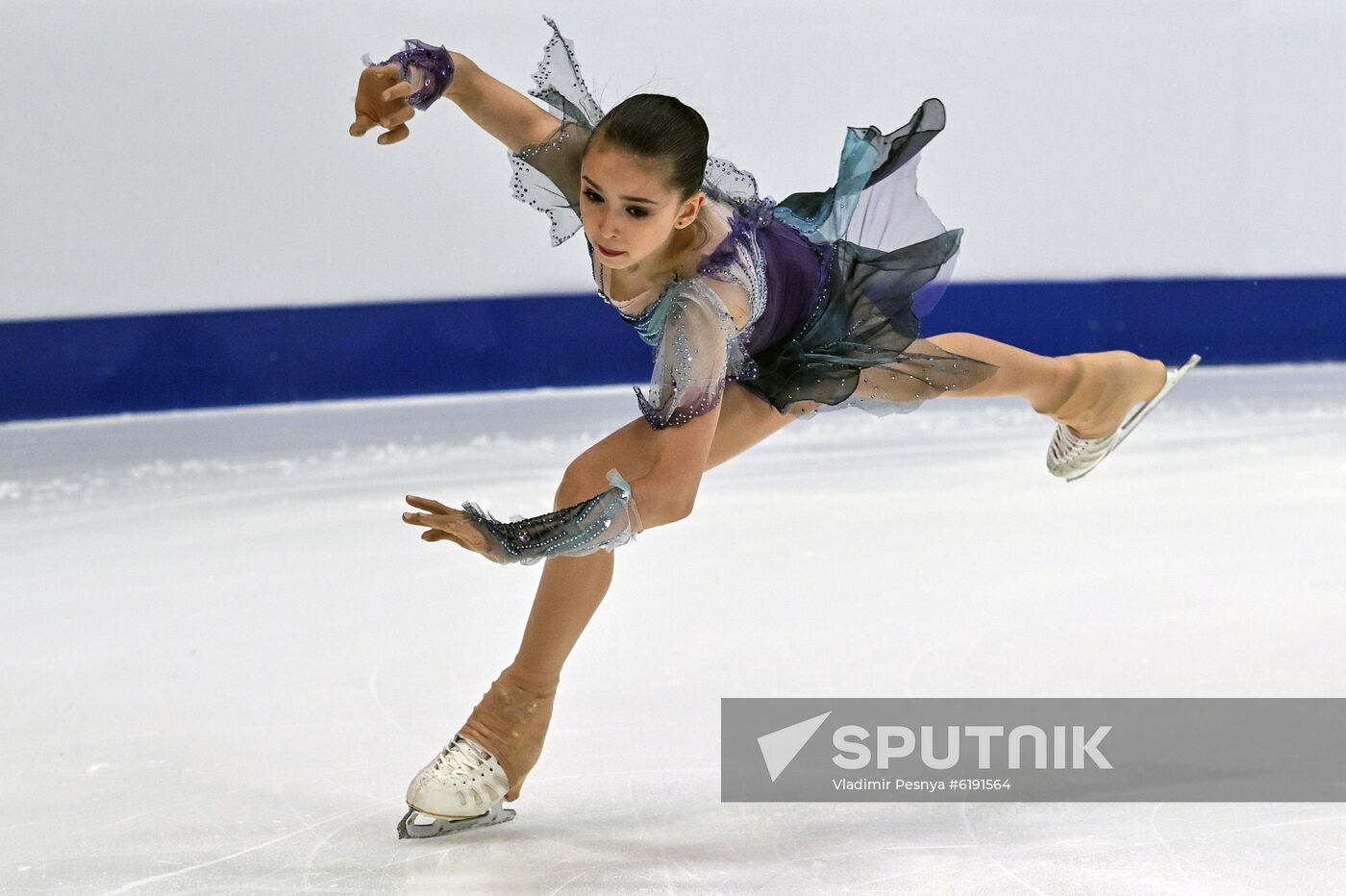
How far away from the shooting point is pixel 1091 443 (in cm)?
272

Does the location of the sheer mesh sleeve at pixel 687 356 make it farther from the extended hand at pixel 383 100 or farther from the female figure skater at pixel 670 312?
the extended hand at pixel 383 100

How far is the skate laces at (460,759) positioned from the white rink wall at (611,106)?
11.8 ft

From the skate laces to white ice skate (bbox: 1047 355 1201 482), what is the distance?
1.35 metres

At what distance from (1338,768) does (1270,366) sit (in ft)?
13.5

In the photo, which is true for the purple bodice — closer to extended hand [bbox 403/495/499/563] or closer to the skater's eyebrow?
the skater's eyebrow

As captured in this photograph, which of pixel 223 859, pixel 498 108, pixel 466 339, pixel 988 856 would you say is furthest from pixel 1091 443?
pixel 466 339

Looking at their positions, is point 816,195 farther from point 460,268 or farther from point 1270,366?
point 1270,366

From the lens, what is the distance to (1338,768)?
6.32ft

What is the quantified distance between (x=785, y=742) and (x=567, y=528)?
25.3 inches

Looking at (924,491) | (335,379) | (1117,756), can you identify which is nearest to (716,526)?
(924,491)

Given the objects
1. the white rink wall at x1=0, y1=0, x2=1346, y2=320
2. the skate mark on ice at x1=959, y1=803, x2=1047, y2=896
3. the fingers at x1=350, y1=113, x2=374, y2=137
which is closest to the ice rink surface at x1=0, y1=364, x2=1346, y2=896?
the skate mark on ice at x1=959, y1=803, x2=1047, y2=896

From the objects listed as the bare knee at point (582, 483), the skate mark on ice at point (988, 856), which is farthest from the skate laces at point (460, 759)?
the skate mark on ice at point (988, 856)

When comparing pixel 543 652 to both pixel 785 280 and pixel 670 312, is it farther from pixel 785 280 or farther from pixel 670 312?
pixel 785 280

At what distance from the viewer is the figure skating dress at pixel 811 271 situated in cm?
189
